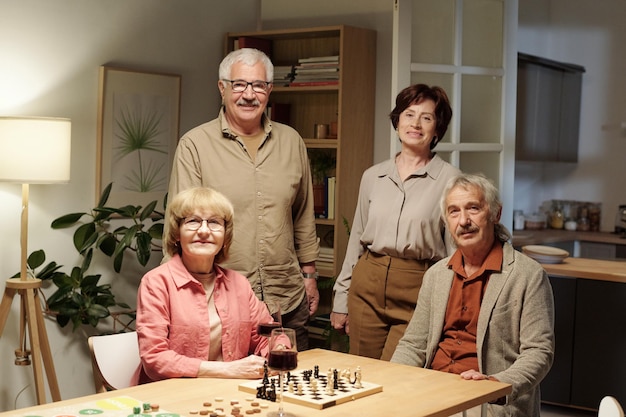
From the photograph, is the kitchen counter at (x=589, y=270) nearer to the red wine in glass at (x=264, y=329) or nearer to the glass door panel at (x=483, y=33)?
the glass door panel at (x=483, y=33)

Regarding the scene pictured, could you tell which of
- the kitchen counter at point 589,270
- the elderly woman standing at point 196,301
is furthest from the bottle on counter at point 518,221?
the elderly woman standing at point 196,301

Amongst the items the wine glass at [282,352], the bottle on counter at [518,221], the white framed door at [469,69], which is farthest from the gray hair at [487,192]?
the bottle on counter at [518,221]

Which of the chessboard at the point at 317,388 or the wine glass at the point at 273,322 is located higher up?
the wine glass at the point at 273,322

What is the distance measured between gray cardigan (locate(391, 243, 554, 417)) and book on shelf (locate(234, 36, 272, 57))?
2791 millimetres

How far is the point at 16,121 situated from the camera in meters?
3.89

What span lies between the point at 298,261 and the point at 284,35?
2.15 meters

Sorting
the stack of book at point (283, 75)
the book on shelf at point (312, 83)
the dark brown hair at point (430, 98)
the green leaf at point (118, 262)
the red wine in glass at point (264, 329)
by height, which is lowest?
the red wine in glass at point (264, 329)

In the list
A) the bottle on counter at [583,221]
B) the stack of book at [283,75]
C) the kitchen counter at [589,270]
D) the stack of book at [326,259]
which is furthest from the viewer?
the bottle on counter at [583,221]

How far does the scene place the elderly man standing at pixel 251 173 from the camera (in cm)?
336

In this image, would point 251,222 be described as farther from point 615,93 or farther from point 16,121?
point 615,93

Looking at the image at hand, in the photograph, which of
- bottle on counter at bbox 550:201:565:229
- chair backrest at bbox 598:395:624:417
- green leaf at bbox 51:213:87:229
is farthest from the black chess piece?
bottle on counter at bbox 550:201:565:229

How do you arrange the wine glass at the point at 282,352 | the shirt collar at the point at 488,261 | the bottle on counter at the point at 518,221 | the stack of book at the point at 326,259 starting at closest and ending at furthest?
1. the wine glass at the point at 282,352
2. the shirt collar at the point at 488,261
3. the stack of book at the point at 326,259
4. the bottle on counter at the point at 518,221

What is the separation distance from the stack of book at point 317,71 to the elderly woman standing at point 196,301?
7.73 feet

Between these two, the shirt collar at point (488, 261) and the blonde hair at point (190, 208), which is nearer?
the blonde hair at point (190, 208)
